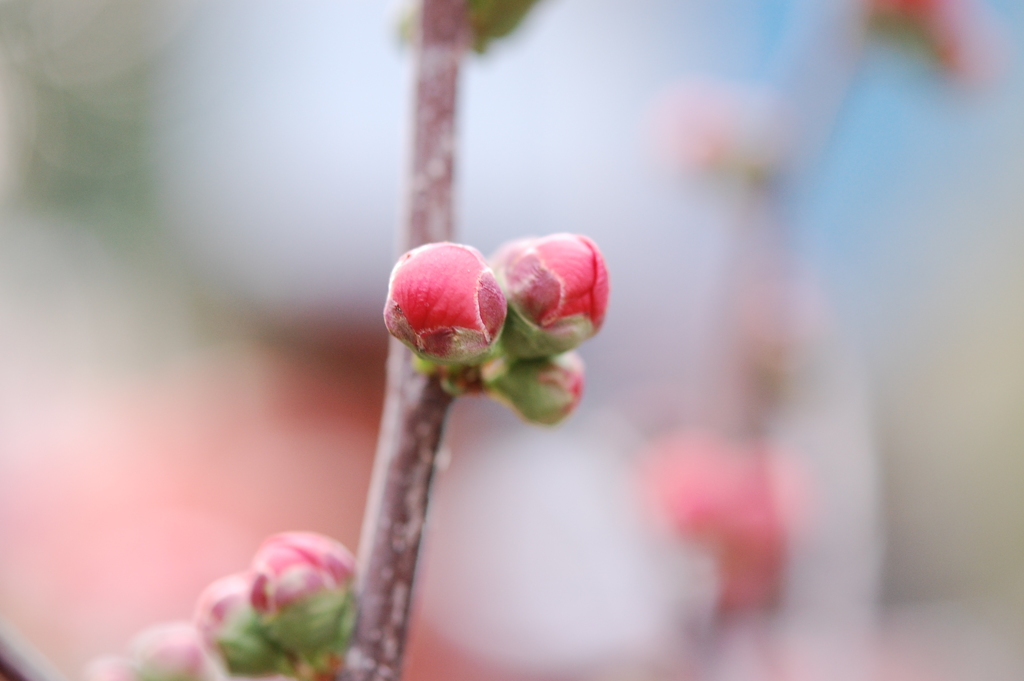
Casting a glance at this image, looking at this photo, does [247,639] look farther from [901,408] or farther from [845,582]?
[901,408]

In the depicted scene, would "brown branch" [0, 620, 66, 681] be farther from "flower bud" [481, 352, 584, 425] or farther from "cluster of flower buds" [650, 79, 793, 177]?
"cluster of flower buds" [650, 79, 793, 177]

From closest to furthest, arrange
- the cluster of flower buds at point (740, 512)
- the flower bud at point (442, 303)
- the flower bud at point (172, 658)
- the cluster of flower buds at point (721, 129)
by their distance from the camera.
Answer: the flower bud at point (442, 303) → the flower bud at point (172, 658) → the cluster of flower buds at point (740, 512) → the cluster of flower buds at point (721, 129)

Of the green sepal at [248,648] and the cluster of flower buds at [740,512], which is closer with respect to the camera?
the green sepal at [248,648]

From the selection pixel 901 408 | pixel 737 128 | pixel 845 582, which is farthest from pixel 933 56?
pixel 901 408

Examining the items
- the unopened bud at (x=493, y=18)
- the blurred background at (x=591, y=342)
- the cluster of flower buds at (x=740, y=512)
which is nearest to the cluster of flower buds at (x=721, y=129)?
the blurred background at (x=591, y=342)

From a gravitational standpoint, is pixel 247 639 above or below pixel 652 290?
below

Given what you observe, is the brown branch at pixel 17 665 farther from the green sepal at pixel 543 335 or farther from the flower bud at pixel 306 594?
the green sepal at pixel 543 335

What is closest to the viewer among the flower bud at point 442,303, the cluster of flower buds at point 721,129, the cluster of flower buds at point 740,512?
the flower bud at point 442,303

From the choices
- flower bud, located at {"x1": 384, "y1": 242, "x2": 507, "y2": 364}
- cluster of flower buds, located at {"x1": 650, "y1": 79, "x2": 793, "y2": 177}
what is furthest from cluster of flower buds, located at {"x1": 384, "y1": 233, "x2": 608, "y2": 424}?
cluster of flower buds, located at {"x1": 650, "y1": 79, "x2": 793, "y2": 177}
